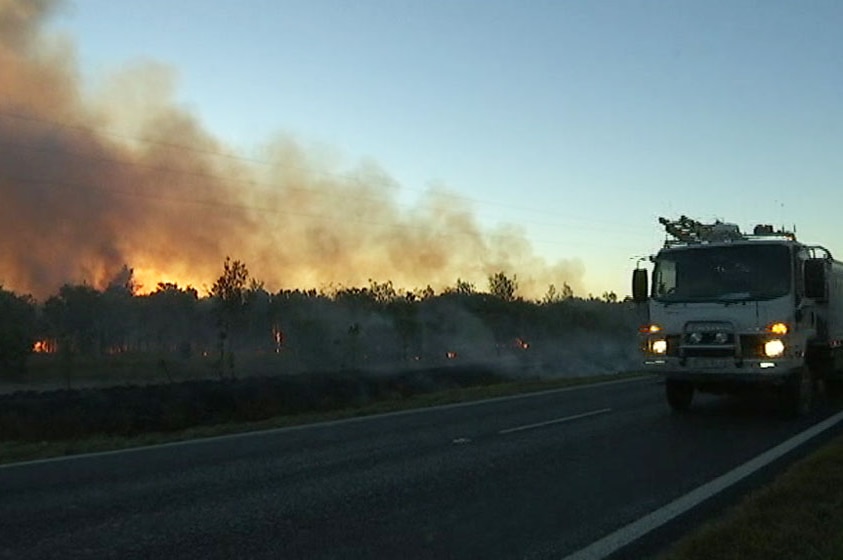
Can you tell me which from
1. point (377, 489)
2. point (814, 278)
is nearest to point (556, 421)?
point (814, 278)

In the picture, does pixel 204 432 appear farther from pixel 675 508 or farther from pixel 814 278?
pixel 814 278

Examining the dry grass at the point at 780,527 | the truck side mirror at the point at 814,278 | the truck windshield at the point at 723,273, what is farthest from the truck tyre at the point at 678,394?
the dry grass at the point at 780,527

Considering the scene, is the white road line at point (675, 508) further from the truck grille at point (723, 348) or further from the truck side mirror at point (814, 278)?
the truck side mirror at point (814, 278)

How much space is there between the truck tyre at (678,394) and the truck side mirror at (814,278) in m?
2.68

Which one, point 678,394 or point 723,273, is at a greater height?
point 723,273

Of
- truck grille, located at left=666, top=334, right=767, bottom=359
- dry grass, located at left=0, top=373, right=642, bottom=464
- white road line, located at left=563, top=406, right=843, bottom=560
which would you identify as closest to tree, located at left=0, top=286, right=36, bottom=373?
dry grass, located at left=0, top=373, right=642, bottom=464

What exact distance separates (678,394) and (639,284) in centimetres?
260

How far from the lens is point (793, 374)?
13.9 meters

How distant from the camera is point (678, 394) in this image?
50.5 ft

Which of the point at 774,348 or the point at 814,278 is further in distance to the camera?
the point at 814,278

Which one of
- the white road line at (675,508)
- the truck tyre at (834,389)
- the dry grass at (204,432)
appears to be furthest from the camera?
the truck tyre at (834,389)

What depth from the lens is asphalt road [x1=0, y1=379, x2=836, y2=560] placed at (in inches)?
244

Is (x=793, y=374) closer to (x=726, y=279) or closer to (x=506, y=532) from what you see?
(x=726, y=279)

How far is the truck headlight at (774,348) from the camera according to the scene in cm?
1308
